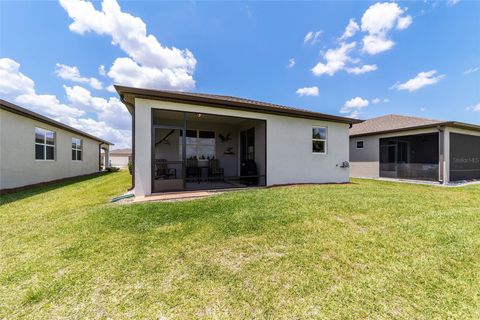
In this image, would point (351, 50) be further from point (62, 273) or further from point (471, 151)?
point (62, 273)

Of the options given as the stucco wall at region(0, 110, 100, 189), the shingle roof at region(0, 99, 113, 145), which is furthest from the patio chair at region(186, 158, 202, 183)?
the shingle roof at region(0, 99, 113, 145)

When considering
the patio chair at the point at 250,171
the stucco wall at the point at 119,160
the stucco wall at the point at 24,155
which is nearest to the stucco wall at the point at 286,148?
the patio chair at the point at 250,171

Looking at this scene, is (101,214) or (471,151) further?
(471,151)

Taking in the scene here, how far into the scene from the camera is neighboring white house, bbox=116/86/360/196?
19.2 feet

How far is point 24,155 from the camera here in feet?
27.2

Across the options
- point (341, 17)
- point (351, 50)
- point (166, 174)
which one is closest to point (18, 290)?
point (166, 174)

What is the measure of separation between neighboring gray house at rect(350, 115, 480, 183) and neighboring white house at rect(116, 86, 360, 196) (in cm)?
484

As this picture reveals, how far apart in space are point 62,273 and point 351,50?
578 inches

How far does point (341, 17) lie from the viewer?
31.3ft

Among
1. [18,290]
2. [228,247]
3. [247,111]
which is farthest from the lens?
[247,111]

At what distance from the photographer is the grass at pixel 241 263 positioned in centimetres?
186

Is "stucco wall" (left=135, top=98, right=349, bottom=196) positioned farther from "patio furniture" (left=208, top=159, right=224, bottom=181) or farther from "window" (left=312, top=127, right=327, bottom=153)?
"patio furniture" (left=208, top=159, right=224, bottom=181)

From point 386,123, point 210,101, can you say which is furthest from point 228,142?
point 386,123

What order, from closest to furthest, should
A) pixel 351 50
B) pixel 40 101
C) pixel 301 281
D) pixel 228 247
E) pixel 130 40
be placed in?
pixel 301 281, pixel 228 247, pixel 130 40, pixel 351 50, pixel 40 101
